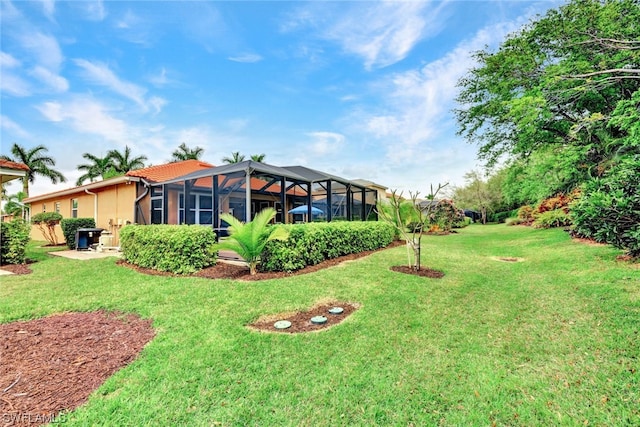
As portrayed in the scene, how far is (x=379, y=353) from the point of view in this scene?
11.1 feet

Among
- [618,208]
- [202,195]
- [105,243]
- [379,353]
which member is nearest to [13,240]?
[105,243]

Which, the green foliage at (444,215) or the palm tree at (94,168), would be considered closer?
the green foliage at (444,215)

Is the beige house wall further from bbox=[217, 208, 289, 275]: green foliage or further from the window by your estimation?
bbox=[217, 208, 289, 275]: green foliage

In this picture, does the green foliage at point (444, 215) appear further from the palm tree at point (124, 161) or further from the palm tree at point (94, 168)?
the palm tree at point (94, 168)

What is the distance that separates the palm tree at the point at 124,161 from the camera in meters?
32.6

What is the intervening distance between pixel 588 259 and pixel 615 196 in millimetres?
1911

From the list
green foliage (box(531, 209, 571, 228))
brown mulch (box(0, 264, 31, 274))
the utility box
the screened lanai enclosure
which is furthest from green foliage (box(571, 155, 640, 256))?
the utility box

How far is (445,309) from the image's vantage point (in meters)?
4.82

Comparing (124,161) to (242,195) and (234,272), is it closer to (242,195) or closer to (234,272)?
(242,195)

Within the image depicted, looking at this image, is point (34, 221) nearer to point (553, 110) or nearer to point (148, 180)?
point (148, 180)

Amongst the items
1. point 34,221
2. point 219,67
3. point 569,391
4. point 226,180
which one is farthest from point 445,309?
point 34,221

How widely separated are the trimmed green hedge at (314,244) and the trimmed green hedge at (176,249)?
1531 millimetres

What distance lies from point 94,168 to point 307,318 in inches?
1468

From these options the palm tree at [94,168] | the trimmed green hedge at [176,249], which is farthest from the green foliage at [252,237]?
the palm tree at [94,168]
